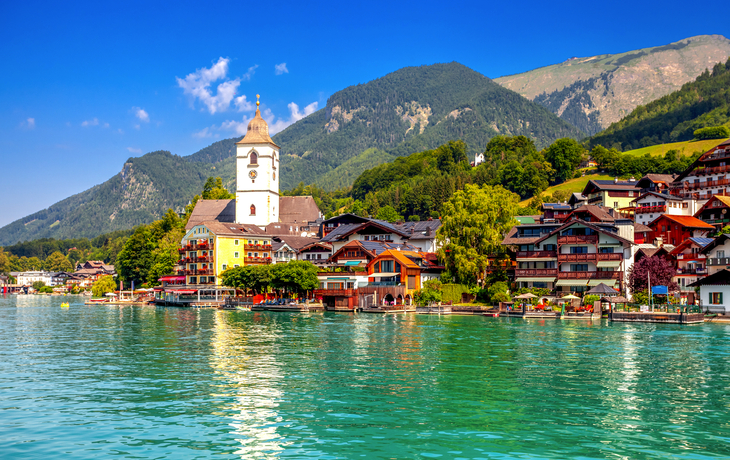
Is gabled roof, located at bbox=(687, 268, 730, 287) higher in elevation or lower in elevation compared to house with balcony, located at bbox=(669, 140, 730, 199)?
lower

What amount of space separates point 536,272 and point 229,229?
56.0 m

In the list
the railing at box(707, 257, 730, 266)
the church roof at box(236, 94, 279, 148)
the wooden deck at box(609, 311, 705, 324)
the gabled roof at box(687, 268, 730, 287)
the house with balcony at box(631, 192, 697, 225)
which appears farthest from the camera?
the church roof at box(236, 94, 279, 148)

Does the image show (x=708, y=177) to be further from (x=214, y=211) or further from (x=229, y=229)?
(x=214, y=211)

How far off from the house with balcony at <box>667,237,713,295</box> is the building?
448 cm

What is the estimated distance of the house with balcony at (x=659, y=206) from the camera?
96.4 metres

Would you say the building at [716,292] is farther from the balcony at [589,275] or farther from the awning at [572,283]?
the awning at [572,283]

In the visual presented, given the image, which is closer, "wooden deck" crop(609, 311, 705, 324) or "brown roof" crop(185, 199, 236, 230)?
"wooden deck" crop(609, 311, 705, 324)

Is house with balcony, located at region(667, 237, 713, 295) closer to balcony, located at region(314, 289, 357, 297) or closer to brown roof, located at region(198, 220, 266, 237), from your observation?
balcony, located at region(314, 289, 357, 297)

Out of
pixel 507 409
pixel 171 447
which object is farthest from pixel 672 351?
pixel 171 447

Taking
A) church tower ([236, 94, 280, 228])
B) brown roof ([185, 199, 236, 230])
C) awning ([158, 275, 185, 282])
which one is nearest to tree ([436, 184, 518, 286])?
church tower ([236, 94, 280, 228])

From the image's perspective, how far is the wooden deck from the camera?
56.0 meters

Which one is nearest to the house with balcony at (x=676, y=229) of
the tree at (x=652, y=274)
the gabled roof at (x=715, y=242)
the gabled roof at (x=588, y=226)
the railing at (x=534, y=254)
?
the gabled roof at (x=588, y=226)

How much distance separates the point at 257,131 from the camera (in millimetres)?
127250

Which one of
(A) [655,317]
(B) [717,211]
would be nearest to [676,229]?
(B) [717,211]
